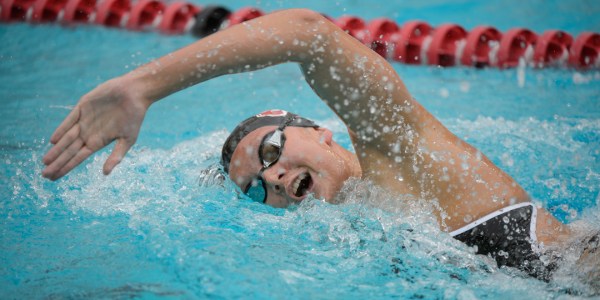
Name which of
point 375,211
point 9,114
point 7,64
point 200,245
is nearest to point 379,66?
point 375,211

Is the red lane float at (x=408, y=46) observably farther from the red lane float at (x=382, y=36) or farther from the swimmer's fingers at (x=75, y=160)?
the swimmer's fingers at (x=75, y=160)

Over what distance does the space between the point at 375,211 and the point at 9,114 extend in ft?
8.94

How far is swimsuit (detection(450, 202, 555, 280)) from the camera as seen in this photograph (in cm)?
198

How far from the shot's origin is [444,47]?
4672 mm

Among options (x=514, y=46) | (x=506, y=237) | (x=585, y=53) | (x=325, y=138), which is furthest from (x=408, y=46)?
(x=506, y=237)

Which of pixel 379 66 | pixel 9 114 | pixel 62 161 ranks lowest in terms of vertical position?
pixel 9 114

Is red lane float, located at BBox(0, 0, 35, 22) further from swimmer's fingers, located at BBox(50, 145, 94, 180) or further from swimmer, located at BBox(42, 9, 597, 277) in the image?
swimmer's fingers, located at BBox(50, 145, 94, 180)

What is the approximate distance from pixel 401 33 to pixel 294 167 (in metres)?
2.85

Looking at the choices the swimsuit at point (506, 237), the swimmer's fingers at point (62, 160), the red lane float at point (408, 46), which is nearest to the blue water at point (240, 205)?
the swimsuit at point (506, 237)

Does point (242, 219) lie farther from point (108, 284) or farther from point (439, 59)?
point (439, 59)

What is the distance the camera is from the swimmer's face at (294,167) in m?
2.16

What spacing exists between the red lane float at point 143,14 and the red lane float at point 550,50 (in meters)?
3.08

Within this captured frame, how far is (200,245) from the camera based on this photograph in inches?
82.1

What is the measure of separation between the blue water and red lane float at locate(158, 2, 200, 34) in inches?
19.7
